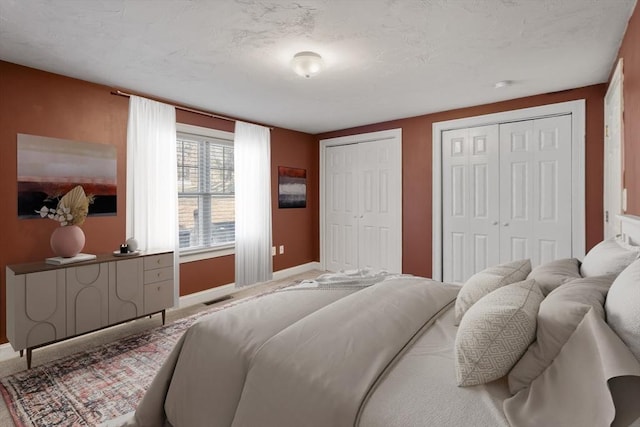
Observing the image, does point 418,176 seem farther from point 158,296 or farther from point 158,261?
point 158,296

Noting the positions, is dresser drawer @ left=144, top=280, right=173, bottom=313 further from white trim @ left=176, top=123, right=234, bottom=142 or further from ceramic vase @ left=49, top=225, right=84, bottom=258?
white trim @ left=176, top=123, right=234, bottom=142

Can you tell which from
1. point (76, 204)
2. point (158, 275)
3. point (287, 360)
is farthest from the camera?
point (158, 275)

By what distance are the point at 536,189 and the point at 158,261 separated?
4.17 metres

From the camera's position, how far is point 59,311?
262cm

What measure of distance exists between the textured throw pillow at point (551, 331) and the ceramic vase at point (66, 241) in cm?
326

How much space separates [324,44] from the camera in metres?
2.46

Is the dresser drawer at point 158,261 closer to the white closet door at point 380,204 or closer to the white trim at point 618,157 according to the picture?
the white closet door at point 380,204

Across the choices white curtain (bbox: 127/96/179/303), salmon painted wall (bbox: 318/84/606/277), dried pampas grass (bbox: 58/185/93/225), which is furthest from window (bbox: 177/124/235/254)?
salmon painted wall (bbox: 318/84/606/277)

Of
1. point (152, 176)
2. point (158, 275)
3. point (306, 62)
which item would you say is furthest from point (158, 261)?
point (306, 62)

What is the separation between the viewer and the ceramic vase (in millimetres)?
2782

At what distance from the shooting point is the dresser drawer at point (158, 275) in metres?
3.21

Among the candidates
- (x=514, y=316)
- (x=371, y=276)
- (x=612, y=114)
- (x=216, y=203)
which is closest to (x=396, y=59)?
(x=371, y=276)

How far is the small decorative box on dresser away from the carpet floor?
19 centimetres

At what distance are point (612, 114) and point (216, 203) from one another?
4.31m
